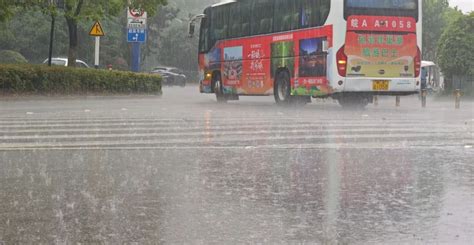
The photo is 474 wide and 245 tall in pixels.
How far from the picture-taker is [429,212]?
5641 millimetres

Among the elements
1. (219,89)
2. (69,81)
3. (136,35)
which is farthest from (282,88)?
(136,35)

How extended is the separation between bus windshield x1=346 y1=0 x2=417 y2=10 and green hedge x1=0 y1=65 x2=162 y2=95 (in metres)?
11.0

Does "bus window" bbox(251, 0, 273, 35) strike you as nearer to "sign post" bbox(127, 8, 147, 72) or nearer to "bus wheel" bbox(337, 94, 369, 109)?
"bus wheel" bbox(337, 94, 369, 109)

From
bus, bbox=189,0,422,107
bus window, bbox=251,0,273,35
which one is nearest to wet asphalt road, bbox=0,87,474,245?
bus, bbox=189,0,422,107

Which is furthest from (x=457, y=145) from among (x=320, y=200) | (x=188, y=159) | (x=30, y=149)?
(x=30, y=149)

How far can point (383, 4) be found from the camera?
21266 mm

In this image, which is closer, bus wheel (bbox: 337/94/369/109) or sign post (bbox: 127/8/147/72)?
bus wheel (bbox: 337/94/369/109)

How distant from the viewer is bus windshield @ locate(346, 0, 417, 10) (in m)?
21.0

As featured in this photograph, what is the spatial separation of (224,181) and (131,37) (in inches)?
1097

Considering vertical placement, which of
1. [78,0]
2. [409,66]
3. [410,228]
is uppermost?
[78,0]

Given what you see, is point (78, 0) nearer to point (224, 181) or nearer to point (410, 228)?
point (224, 181)

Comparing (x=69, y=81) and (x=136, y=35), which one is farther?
(x=136, y=35)

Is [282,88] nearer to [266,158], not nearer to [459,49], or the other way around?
[266,158]

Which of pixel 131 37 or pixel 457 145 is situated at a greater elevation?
pixel 131 37
